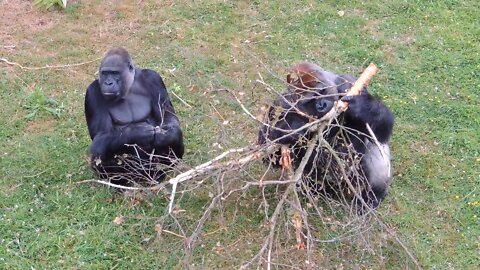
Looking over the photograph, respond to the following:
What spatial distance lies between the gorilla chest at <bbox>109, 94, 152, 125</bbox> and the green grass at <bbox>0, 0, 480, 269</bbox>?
1.41ft

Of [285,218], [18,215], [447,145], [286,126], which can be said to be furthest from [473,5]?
[18,215]

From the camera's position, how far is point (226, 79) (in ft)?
18.1

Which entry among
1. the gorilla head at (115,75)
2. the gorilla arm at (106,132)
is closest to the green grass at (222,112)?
the gorilla arm at (106,132)

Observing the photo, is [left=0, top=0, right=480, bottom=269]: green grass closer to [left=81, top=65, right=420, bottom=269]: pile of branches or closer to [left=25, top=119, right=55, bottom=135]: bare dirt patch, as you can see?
[left=25, top=119, right=55, bottom=135]: bare dirt patch

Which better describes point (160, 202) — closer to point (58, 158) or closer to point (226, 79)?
point (58, 158)

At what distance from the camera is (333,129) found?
394 cm

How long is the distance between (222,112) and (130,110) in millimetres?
1001

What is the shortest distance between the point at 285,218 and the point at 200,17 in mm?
2950

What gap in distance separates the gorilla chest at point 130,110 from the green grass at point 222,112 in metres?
0.43

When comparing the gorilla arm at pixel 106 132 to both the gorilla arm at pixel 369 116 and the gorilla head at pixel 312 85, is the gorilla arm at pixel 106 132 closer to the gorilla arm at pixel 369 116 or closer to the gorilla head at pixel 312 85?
the gorilla head at pixel 312 85

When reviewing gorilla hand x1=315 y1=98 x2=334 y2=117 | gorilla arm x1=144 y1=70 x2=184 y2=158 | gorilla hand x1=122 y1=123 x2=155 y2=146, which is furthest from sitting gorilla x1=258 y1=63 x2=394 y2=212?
gorilla hand x1=122 y1=123 x2=155 y2=146

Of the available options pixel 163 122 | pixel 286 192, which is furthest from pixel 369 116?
pixel 163 122

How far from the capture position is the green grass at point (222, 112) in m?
3.98

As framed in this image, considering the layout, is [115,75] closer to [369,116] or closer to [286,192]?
[286,192]
